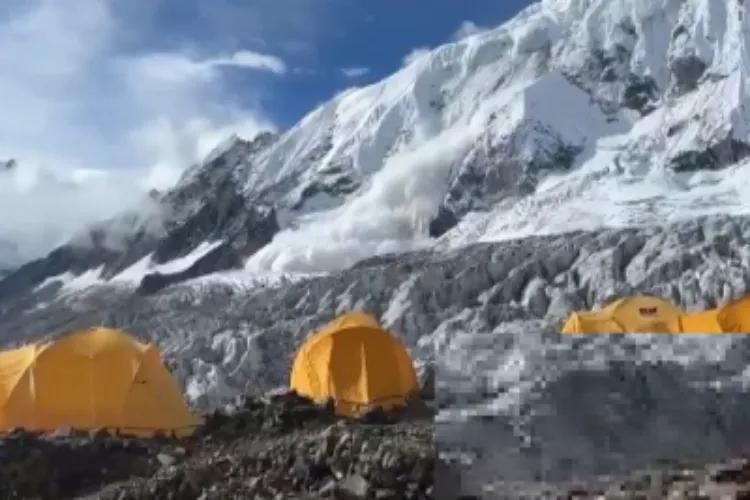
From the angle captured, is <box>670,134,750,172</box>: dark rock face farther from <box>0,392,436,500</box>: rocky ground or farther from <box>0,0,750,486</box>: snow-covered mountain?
<box>0,392,436,500</box>: rocky ground

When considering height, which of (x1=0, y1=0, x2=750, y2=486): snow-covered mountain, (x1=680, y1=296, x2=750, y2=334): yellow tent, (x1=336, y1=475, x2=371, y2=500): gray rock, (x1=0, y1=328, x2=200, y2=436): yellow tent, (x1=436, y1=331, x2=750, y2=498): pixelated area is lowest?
(x1=336, y1=475, x2=371, y2=500): gray rock

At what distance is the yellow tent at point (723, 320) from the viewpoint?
36.5 m

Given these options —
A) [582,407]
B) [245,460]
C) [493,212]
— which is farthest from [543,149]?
[582,407]

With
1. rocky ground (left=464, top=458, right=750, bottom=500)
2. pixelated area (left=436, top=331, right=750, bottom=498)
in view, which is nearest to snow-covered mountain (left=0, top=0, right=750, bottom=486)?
pixelated area (left=436, top=331, right=750, bottom=498)

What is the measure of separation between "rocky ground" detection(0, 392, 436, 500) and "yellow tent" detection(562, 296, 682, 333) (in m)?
13.0

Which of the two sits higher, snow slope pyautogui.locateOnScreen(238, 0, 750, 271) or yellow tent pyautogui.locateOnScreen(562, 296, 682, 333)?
snow slope pyautogui.locateOnScreen(238, 0, 750, 271)

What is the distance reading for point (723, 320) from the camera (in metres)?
37.3

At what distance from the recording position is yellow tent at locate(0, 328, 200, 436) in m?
26.5

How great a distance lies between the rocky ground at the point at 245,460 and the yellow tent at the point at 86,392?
2820 millimetres

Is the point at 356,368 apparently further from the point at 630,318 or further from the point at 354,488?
the point at 354,488

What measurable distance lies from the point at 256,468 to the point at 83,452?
5.72 meters

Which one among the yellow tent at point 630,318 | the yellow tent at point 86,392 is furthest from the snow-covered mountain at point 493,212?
the yellow tent at point 86,392

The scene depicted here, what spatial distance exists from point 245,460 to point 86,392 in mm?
10761

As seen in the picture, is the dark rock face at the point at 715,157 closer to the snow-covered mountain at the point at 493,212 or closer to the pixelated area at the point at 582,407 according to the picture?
the snow-covered mountain at the point at 493,212
